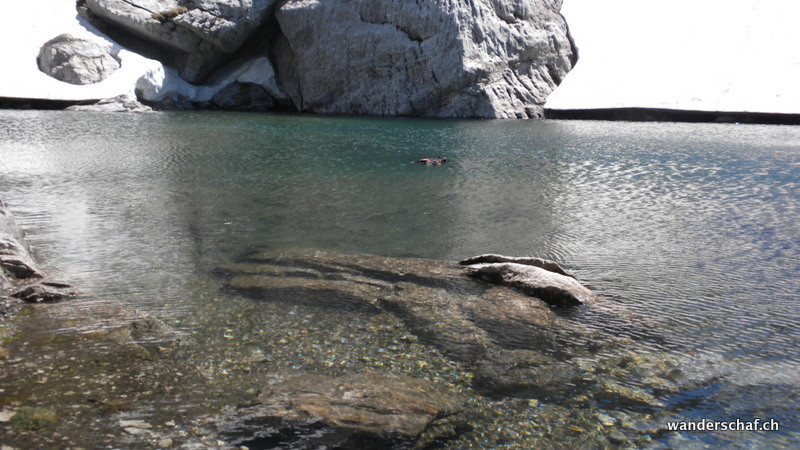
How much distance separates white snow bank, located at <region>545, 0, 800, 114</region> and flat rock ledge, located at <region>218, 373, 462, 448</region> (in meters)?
45.2

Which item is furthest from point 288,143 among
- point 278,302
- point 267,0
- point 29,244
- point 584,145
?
point 267,0

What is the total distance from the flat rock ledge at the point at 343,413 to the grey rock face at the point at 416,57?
43.0 meters

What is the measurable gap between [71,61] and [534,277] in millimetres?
46487

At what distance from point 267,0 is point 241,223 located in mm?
41737

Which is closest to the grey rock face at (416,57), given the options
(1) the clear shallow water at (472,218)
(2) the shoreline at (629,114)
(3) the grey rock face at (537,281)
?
(2) the shoreline at (629,114)

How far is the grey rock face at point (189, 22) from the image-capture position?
4669 cm

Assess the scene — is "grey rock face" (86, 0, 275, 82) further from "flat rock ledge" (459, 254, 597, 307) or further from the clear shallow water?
"flat rock ledge" (459, 254, 597, 307)

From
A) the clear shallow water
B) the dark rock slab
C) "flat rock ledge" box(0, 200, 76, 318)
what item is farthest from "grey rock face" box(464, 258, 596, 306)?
"flat rock ledge" box(0, 200, 76, 318)

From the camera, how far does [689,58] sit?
53.5 meters

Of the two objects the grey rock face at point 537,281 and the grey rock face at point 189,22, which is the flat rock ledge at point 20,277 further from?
the grey rock face at point 189,22

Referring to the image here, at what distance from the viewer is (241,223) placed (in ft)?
41.6

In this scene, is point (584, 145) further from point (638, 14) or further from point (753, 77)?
point (638, 14)

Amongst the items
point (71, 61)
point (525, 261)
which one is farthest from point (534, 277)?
point (71, 61)

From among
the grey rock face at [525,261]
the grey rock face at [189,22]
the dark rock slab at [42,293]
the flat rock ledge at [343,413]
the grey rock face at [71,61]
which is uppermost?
the grey rock face at [189,22]
